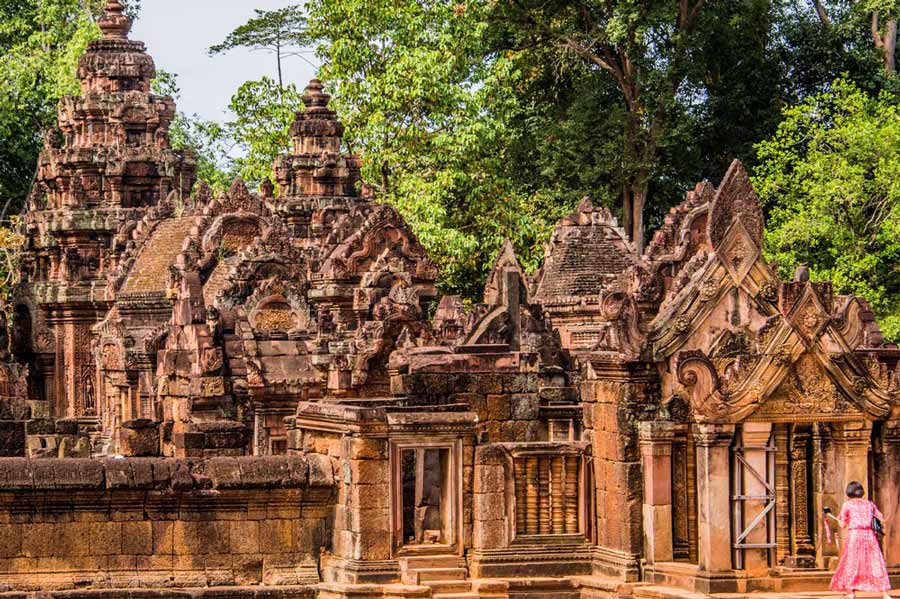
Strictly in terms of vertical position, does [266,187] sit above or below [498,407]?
above

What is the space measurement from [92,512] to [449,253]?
1089 inches

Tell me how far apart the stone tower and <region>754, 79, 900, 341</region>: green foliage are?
11806 mm

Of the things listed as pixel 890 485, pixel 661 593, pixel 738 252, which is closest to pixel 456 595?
pixel 661 593

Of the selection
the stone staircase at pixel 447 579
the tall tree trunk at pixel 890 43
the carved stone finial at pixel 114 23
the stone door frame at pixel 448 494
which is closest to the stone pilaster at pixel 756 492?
the stone staircase at pixel 447 579

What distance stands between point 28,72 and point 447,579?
131 feet

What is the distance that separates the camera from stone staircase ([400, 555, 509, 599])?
17.9 m

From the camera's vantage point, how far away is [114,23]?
45.0 m

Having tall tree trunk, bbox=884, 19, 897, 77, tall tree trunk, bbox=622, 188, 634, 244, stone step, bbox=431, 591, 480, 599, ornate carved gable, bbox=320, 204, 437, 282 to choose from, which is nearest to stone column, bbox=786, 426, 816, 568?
stone step, bbox=431, 591, 480, 599

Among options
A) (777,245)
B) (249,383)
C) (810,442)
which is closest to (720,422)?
(810,442)

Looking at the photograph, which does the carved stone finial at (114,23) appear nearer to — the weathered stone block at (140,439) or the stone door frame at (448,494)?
the weathered stone block at (140,439)

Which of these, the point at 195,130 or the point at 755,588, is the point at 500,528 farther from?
the point at 195,130

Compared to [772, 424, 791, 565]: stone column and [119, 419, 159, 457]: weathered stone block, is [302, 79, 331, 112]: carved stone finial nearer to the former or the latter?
[119, 419, 159, 457]: weathered stone block

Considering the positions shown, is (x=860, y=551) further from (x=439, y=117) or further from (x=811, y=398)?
(x=439, y=117)

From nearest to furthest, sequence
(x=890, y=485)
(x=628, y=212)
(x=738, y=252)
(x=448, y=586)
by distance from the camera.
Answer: (x=448, y=586) → (x=890, y=485) → (x=738, y=252) → (x=628, y=212)
